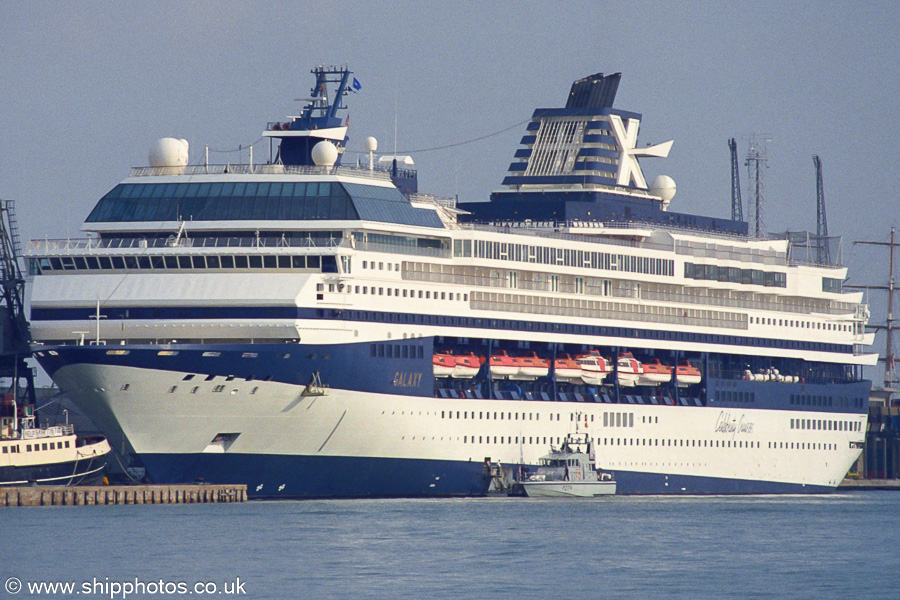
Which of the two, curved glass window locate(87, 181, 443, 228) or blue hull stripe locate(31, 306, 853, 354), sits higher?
curved glass window locate(87, 181, 443, 228)

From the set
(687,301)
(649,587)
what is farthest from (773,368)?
(649,587)

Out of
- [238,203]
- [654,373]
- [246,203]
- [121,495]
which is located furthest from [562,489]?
[121,495]

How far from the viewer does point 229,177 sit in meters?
80.1

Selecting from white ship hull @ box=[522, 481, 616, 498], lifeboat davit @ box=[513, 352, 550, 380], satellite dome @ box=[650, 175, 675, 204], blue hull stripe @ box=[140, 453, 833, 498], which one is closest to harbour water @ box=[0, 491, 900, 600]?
blue hull stripe @ box=[140, 453, 833, 498]

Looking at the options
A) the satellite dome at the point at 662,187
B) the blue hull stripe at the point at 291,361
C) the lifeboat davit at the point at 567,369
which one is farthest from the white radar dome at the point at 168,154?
the satellite dome at the point at 662,187

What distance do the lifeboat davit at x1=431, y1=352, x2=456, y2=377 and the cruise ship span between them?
100 millimetres

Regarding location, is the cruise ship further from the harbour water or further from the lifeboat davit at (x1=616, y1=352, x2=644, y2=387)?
the harbour water

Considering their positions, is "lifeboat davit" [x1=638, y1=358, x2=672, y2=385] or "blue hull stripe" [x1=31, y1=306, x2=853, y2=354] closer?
"blue hull stripe" [x1=31, y1=306, x2=853, y2=354]

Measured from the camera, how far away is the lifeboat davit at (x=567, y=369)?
289 feet

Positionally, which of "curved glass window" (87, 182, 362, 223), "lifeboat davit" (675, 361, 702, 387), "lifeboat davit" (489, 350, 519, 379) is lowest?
"lifeboat davit" (675, 361, 702, 387)

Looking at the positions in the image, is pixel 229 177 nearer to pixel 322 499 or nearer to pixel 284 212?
pixel 284 212

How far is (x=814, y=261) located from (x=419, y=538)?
4511 cm

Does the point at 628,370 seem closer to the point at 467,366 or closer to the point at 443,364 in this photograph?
the point at 467,366

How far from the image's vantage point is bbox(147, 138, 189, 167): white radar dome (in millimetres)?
81625
